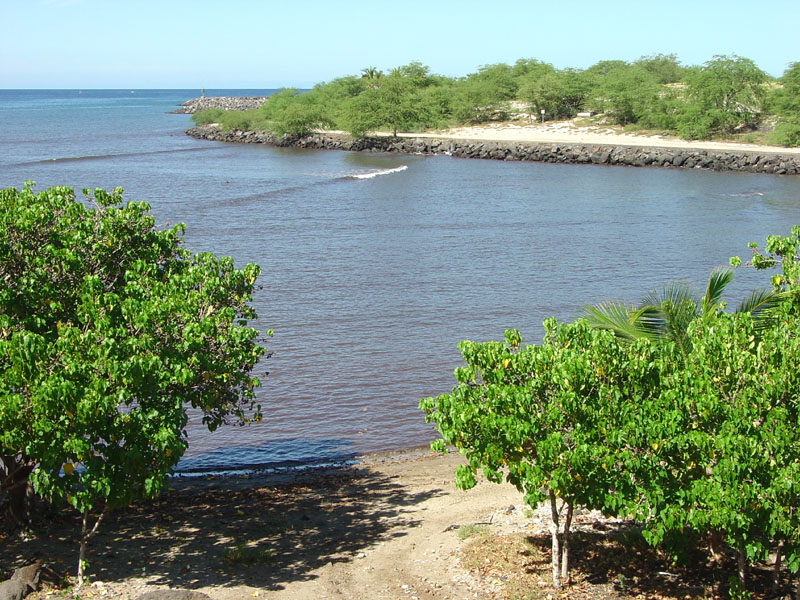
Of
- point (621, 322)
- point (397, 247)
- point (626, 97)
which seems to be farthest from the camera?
point (626, 97)

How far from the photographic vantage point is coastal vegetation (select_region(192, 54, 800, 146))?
254 ft

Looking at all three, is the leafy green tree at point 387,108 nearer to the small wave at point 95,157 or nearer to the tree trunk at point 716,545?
A: the small wave at point 95,157

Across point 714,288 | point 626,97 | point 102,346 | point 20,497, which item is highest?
point 626,97

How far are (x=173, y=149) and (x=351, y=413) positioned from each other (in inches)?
2832

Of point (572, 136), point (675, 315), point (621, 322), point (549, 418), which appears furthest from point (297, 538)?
point (572, 136)

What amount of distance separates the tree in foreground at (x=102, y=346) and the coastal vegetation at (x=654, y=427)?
11.1ft

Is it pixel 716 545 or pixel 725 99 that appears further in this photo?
pixel 725 99

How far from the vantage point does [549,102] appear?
95.8 meters

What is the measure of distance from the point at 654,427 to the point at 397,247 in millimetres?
30425

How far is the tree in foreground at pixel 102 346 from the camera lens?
1019cm

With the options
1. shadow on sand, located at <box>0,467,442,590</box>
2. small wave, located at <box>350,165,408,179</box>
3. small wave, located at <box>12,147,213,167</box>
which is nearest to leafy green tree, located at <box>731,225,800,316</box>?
shadow on sand, located at <box>0,467,442,590</box>

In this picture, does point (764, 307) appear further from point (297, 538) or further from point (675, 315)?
point (297, 538)

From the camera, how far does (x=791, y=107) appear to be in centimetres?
7331

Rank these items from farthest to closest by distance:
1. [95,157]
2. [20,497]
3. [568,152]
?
1. [95,157]
2. [568,152]
3. [20,497]
